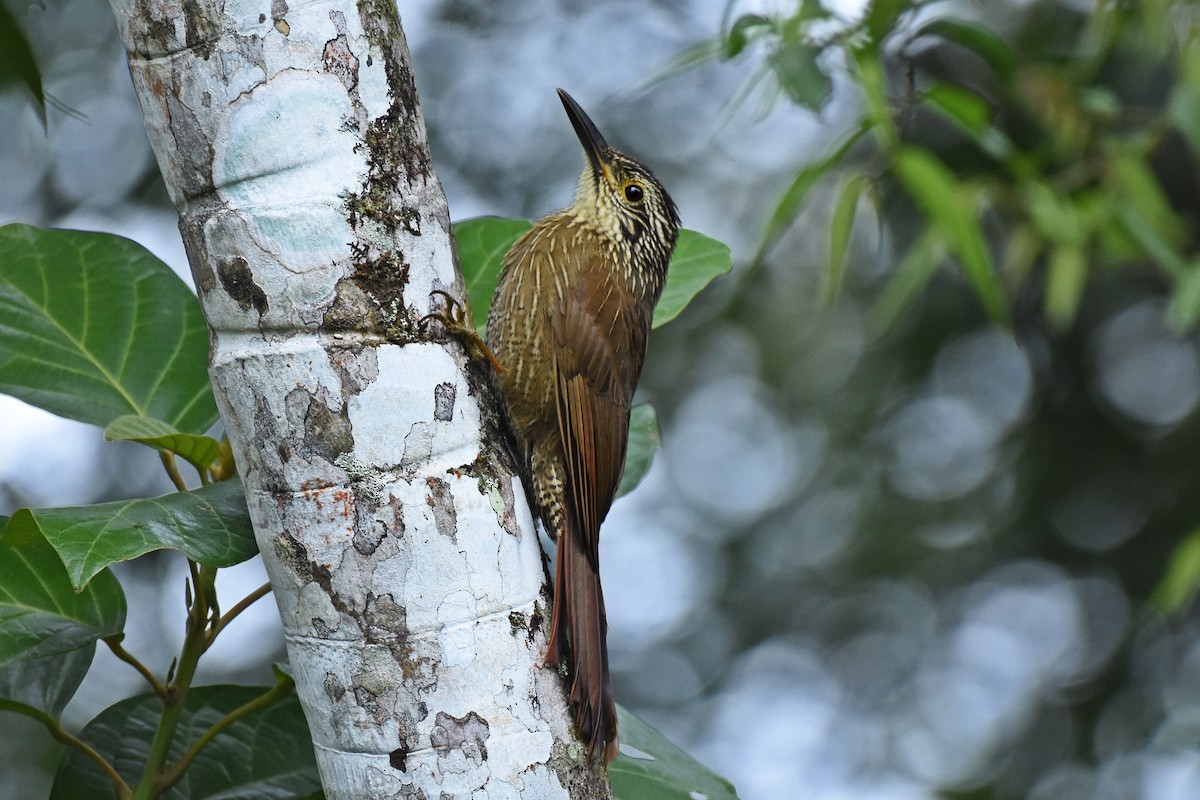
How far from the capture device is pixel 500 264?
5.79 ft

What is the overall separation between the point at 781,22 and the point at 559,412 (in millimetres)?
826

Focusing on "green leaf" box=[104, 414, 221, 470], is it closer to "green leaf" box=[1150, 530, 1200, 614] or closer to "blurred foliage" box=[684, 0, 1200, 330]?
"blurred foliage" box=[684, 0, 1200, 330]

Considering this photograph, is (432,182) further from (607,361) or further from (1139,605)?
(1139,605)

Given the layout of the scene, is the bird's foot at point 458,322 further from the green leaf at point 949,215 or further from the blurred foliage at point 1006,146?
the green leaf at point 949,215

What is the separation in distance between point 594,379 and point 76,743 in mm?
960

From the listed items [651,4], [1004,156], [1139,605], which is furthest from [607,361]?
[1139,605]

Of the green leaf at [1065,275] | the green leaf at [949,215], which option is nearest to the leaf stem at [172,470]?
the green leaf at [949,215]

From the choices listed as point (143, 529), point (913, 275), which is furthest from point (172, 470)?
point (913, 275)

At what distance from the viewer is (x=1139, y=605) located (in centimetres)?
659

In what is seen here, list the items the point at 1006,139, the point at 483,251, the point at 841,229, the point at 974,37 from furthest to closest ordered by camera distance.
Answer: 1. the point at 1006,139
2. the point at 841,229
3. the point at 974,37
4. the point at 483,251

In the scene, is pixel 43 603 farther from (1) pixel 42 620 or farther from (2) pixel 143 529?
(2) pixel 143 529

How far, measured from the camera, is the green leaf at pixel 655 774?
4.84 feet

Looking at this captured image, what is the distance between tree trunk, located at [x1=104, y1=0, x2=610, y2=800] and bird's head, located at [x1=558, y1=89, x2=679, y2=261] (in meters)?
1.16

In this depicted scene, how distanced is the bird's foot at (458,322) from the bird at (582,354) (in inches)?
0.6
